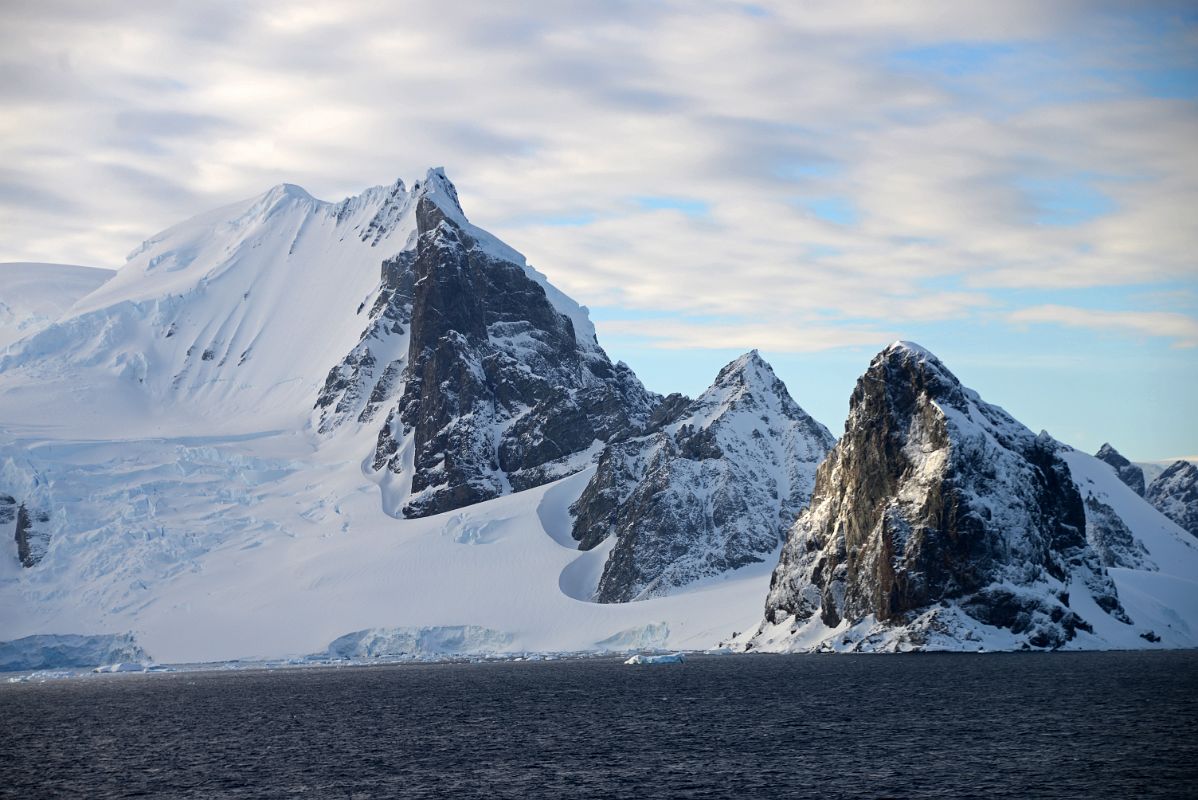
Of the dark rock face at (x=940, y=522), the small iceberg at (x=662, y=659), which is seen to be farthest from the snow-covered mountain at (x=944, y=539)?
the small iceberg at (x=662, y=659)

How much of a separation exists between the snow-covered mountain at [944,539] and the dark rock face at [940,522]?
0.18 m

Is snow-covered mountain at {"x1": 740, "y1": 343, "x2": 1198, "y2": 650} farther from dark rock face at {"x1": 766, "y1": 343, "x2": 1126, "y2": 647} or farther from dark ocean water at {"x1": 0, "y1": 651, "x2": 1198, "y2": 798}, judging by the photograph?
dark ocean water at {"x1": 0, "y1": 651, "x2": 1198, "y2": 798}

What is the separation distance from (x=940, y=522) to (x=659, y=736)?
272ft

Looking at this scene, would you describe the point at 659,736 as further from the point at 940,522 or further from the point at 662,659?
the point at 662,659

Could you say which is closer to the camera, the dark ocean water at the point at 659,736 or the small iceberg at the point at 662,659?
the dark ocean water at the point at 659,736

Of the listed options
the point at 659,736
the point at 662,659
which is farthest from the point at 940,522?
the point at 659,736

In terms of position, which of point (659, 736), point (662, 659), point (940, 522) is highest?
point (940, 522)

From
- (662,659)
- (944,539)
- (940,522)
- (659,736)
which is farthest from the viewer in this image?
(662,659)

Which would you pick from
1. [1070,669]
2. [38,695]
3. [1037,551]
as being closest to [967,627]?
[1037,551]

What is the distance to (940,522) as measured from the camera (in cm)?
17500

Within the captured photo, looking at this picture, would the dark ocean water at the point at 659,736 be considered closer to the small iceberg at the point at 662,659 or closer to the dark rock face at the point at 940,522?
the dark rock face at the point at 940,522

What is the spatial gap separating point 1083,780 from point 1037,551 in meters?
107

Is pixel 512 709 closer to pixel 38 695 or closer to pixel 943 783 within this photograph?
pixel 943 783

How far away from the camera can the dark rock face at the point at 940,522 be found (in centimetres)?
17450
